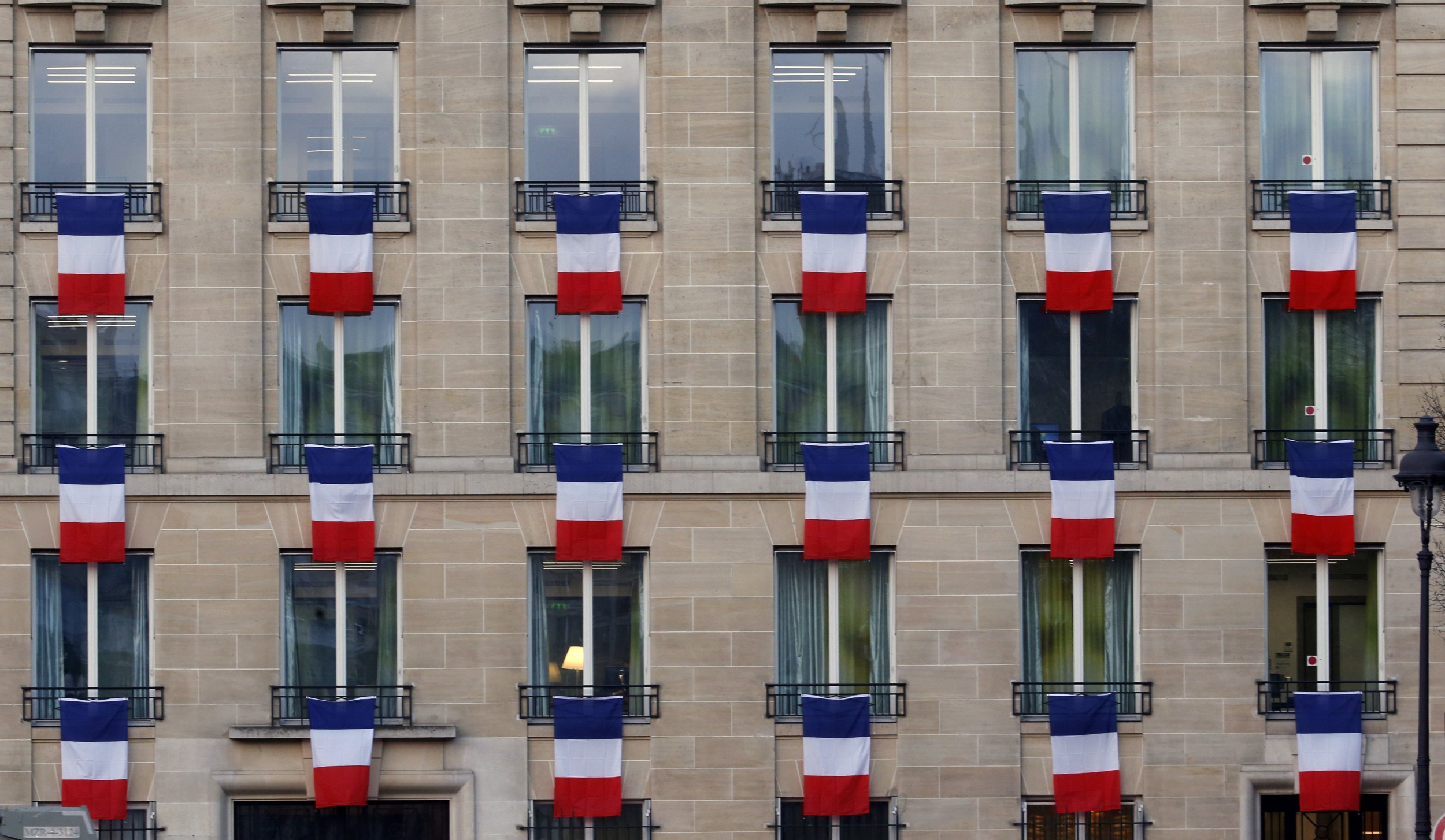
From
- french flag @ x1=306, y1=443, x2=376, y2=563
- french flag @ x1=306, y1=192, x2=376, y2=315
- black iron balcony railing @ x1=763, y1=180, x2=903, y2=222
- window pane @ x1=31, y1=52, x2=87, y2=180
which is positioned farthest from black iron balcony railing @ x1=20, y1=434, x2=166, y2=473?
black iron balcony railing @ x1=763, y1=180, x2=903, y2=222

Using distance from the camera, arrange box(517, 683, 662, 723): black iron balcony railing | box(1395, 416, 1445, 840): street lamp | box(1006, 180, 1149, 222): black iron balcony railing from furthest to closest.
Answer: box(1006, 180, 1149, 222): black iron balcony railing
box(517, 683, 662, 723): black iron balcony railing
box(1395, 416, 1445, 840): street lamp

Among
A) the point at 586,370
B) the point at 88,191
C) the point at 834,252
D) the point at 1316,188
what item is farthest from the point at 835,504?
the point at 88,191

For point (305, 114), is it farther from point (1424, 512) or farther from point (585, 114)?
point (1424, 512)

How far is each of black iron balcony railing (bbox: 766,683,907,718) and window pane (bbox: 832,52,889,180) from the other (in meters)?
8.08

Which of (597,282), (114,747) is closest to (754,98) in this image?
(597,282)

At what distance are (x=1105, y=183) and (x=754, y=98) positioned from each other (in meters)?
5.79

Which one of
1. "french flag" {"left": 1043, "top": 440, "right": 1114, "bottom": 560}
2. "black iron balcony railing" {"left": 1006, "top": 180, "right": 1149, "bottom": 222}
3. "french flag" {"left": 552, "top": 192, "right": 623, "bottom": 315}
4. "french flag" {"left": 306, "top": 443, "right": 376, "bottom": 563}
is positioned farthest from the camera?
"black iron balcony railing" {"left": 1006, "top": 180, "right": 1149, "bottom": 222}

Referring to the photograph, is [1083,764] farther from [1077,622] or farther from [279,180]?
[279,180]

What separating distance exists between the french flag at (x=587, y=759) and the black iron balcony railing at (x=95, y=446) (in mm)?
7419

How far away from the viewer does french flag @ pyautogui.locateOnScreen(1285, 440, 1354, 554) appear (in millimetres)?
28219

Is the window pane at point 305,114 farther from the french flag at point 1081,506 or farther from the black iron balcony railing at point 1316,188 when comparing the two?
the black iron balcony railing at point 1316,188

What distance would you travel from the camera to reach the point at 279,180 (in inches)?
1138

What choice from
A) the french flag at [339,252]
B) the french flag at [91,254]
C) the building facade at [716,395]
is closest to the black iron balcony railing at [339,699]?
the building facade at [716,395]

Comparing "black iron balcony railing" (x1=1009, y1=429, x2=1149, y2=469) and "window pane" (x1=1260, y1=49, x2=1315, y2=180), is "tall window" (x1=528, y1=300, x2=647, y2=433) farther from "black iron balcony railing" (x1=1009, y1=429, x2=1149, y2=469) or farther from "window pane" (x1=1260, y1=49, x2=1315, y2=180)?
"window pane" (x1=1260, y1=49, x2=1315, y2=180)
